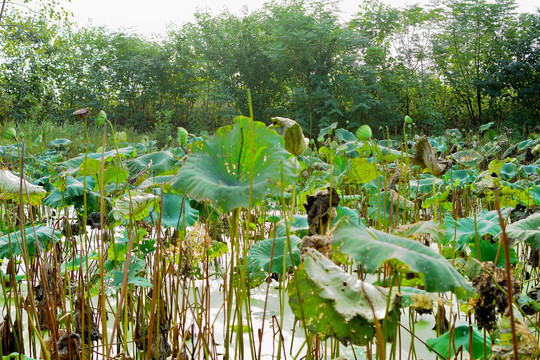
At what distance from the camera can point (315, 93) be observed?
28.9 feet

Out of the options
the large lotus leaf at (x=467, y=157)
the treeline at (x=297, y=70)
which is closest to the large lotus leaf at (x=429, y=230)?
the large lotus leaf at (x=467, y=157)

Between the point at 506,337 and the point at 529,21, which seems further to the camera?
the point at 529,21

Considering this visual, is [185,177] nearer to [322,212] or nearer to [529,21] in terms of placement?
[322,212]

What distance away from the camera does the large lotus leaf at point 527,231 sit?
21.9 inches

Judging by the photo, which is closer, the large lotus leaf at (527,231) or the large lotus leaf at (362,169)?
the large lotus leaf at (527,231)

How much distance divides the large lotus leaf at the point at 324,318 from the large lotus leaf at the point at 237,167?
0.32ft

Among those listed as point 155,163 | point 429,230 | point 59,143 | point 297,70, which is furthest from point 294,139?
point 297,70

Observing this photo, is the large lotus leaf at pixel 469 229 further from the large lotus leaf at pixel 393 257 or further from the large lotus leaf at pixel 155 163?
the large lotus leaf at pixel 155 163

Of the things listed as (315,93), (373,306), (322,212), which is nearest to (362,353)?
(322,212)

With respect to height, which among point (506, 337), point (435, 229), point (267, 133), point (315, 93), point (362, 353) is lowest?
point (362, 353)

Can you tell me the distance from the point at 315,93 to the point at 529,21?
5.13 m

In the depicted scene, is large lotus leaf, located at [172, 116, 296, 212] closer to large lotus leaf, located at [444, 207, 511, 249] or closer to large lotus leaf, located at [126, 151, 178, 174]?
large lotus leaf, located at [444, 207, 511, 249]

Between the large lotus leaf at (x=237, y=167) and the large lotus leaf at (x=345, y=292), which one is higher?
the large lotus leaf at (x=237, y=167)

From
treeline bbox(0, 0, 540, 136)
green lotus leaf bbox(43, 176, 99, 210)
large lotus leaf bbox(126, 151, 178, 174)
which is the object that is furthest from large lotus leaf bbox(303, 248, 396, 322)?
treeline bbox(0, 0, 540, 136)
